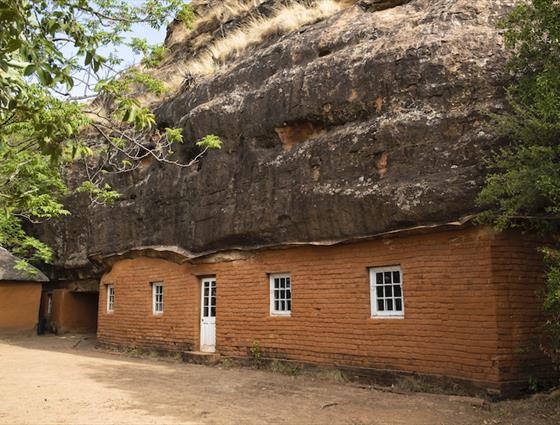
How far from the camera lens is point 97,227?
757 inches

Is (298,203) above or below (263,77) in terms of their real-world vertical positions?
below

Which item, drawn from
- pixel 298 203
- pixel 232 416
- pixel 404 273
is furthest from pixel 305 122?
pixel 232 416

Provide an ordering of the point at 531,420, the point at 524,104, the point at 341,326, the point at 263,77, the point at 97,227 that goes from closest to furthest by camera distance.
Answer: the point at 531,420 < the point at 524,104 < the point at 341,326 < the point at 263,77 < the point at 97,227

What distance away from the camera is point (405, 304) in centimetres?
1026

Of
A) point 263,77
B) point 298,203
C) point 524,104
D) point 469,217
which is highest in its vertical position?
point 263,77

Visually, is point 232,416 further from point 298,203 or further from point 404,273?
point 298,203

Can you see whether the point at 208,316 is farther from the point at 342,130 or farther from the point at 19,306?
the point at 19,306

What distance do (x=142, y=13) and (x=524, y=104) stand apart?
616 cm

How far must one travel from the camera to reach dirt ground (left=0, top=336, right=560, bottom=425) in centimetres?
806

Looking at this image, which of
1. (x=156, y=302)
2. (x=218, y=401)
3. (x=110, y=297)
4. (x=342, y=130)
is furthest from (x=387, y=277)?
(x=110, y=297)

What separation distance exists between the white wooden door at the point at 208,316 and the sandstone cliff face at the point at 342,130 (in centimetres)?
111

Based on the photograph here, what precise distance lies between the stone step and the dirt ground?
0.32 meters

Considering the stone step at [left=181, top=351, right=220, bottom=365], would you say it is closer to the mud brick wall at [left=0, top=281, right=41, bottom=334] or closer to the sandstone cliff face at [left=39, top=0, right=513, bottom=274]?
the sandstone cliff face at [left=39, top=0, right=513, bottom=274]

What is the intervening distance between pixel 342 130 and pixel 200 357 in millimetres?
7115
